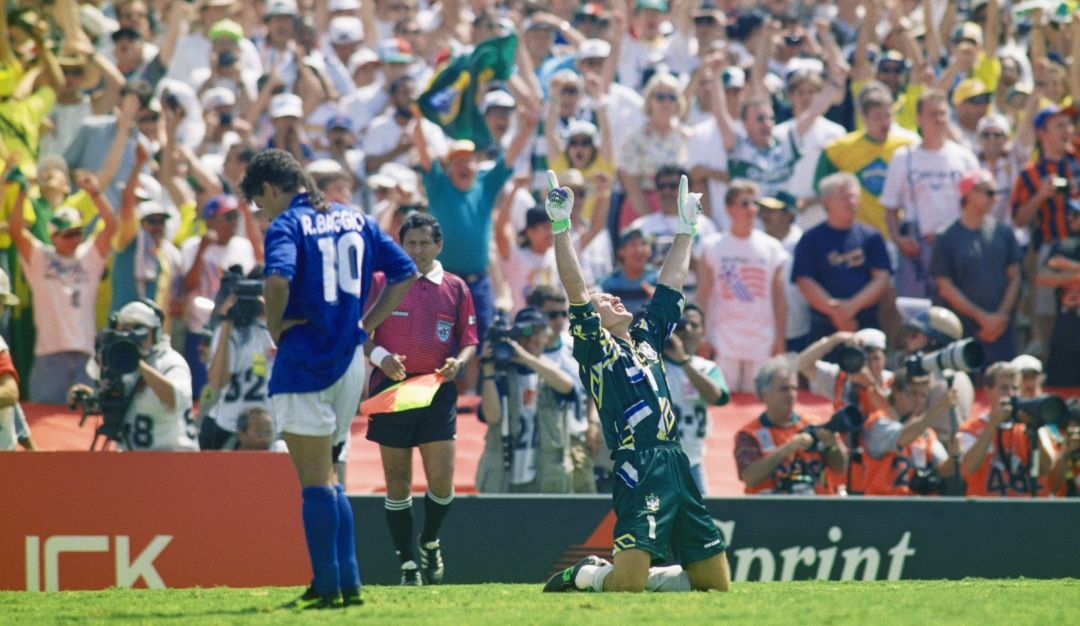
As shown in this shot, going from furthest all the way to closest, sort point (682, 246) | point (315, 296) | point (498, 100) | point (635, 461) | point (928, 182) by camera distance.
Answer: point (498, 100) < point (928, 182) < point (682, 246) < point (635, 461) < point (315, 296)

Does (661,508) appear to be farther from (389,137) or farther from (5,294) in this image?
(389,137)

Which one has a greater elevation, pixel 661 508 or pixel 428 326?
pixel 428 326

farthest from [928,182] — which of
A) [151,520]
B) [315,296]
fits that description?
[315,296]

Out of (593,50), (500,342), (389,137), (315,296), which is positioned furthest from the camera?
(593,50)

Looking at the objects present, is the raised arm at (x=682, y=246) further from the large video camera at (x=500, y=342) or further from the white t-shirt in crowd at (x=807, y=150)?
the white t-shirt in crowd at (x=807, y=150)

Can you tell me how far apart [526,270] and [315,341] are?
20.4 feet

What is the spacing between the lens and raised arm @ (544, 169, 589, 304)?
7.01 metres

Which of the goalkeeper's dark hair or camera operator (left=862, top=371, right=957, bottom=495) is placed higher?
the goalkeeper's dark hair

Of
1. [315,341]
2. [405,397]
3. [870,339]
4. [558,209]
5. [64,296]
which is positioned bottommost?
[405,397]

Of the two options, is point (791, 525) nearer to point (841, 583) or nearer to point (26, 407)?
point (841, 583)

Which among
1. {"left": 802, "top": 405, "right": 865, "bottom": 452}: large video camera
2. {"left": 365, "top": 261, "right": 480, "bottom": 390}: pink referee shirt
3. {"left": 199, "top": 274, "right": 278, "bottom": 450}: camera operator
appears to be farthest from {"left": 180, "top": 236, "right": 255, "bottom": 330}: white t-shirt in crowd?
{"left": 802, "top": 405, "right": 865, "bottom": 452}: large video camera

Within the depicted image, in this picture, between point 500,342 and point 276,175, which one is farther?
point 500,342

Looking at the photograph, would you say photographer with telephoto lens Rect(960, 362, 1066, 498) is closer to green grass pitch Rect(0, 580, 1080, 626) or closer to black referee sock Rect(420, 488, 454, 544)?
green grass pitch Rect(0, 580, 1080, 626)

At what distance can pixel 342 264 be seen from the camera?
6.39 m
